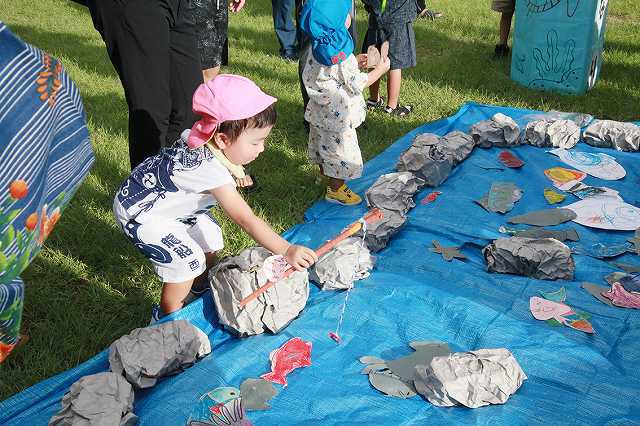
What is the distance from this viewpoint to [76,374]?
2357 mm

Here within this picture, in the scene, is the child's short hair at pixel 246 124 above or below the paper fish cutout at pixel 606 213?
above

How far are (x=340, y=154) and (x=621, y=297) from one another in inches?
63.2

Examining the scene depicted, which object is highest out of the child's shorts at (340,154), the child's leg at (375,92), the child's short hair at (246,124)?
the child's short hair at (246,124)

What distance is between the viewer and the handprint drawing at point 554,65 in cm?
544

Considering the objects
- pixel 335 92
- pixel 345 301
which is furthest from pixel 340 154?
pixel 345 301

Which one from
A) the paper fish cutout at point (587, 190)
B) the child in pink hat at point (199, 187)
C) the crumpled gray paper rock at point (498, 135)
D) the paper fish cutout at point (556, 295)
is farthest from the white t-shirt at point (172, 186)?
the crumpled gray paper rock at point (498, 135)

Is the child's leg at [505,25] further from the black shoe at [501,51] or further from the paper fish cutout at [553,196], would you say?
the paper fish cutout at [553,196]

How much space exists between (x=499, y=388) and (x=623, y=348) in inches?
23.1

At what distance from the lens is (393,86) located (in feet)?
16.4

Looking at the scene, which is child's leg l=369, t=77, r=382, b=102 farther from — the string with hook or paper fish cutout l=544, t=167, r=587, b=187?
the string with hook

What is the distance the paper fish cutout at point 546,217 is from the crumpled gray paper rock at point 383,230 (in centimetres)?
57

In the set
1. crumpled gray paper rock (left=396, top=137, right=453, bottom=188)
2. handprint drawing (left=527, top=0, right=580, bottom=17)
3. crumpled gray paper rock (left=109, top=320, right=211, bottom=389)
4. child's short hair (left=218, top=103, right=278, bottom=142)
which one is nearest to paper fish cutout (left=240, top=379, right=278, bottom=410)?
crumpled gray paper rock (left=109, top=320, right=211, bottom=389)

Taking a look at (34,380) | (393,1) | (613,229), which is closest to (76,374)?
(34,380)

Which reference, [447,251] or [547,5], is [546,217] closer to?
[447,251]
